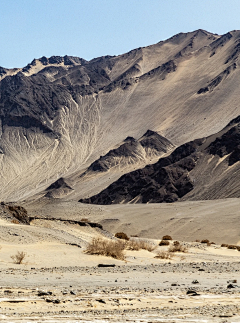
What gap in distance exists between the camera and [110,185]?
86.4 metres

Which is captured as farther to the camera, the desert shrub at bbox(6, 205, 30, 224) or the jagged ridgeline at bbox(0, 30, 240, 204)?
the jagged ridgeline at bbox(0, 30, 240, 204)

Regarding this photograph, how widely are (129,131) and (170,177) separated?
45150mm

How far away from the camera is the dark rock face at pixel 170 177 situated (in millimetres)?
76106

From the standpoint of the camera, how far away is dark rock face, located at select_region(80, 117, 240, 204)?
250ft

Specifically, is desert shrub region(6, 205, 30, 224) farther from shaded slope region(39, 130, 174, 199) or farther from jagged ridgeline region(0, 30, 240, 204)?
shaded slope region(39, 130, 174, 199)

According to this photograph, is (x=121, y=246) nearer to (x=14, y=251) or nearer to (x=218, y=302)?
(x=14, y=251)

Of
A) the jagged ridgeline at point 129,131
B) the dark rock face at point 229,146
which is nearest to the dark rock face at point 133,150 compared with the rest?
the jagged ridgeline at point 129,131

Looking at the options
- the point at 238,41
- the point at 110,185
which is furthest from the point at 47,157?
the point at 238,41

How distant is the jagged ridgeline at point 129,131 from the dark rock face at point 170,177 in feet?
0.59

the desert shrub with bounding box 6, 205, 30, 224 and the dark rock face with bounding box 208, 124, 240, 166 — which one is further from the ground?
the dark rock face with bounding box 208, 124, 240, 166

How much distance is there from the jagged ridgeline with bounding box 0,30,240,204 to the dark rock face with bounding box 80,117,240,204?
18 cm

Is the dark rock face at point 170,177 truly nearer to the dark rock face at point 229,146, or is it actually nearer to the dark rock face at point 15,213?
the dark rock face at point 229,146

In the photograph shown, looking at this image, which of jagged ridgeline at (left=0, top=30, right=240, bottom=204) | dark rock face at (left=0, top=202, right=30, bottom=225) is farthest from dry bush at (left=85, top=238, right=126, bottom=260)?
jagged ridgeline at (left=0, top=30, right=240, bottom=204)

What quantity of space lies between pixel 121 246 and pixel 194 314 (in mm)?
9273
